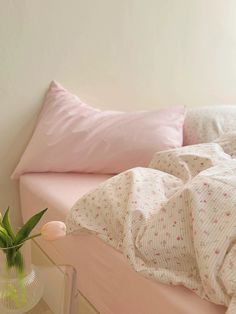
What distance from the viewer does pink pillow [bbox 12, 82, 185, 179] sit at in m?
1.31

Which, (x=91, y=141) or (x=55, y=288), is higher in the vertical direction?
(x=91, y=141)

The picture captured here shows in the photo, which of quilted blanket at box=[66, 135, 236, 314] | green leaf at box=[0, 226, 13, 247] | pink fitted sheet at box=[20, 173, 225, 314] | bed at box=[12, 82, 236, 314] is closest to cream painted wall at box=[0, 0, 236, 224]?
bed at box=[12, 82, 236, 314]

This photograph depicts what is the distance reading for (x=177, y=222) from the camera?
77 centimetres

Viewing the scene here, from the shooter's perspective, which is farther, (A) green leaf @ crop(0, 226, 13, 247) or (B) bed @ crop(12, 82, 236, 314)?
(B) bed @ crop(12, 82, 236, 314)

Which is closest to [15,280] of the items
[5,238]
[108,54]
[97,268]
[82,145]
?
[5,238]

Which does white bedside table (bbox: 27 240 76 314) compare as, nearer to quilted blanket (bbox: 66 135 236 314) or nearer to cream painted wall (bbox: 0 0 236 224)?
quilted blanket (bbox: 66 135 236 314)

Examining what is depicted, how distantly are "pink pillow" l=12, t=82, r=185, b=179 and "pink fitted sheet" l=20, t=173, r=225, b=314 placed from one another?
5cm

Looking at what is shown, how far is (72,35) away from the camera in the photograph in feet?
4.63

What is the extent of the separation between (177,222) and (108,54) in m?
0.96

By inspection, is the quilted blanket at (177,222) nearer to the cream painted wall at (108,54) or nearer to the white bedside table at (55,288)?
the white bedside table at (55,288)

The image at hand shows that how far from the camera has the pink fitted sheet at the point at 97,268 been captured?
0.72 m

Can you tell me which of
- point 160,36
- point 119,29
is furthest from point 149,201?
point 160,36

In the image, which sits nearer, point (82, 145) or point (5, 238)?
point (5, 238)

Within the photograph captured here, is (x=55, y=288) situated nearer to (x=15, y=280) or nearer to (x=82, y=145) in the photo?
(x=15, y=280)
